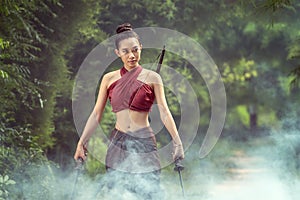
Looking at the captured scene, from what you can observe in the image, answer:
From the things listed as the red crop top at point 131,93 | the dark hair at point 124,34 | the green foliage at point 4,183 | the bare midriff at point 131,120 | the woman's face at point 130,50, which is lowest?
the green foliage at point 4,183

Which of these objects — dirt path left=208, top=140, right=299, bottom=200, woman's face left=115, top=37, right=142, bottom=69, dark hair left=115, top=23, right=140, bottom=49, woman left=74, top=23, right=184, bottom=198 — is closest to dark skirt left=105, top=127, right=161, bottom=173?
woman left=74, top=23, right=184, bottom=198

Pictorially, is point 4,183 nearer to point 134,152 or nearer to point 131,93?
point 134,152

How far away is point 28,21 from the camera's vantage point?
789 cm

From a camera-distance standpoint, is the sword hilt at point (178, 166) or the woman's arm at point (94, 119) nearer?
the sword hilt at point (178, 166)

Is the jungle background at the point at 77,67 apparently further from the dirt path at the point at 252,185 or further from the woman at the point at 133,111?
the woman at the point at 133,111

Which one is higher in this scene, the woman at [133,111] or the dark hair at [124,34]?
the dark hair at [124,34]

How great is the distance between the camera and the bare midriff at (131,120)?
556cm

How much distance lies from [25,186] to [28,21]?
5.87ft

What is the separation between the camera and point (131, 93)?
5473 millimetres

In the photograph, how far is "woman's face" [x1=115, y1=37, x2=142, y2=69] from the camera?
554cm

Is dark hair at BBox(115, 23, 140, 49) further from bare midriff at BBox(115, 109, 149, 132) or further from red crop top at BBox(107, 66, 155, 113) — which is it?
bare midriff at BBox(115, 109, 149, 132)

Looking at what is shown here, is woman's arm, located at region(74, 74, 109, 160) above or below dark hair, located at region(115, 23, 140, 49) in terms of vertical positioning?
below

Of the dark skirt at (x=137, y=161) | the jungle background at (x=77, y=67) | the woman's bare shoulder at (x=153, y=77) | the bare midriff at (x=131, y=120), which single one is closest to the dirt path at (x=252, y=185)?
the jungle background at (x=77, y=67)

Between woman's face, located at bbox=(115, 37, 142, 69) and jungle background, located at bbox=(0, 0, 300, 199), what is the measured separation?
129 cm
